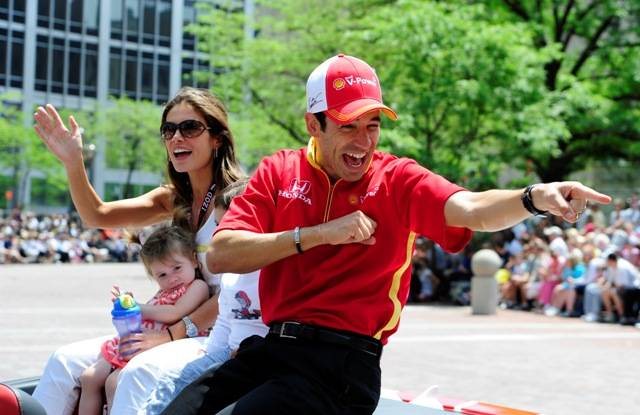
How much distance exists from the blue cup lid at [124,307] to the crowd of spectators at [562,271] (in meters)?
13.7

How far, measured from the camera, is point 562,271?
1777 centimetres

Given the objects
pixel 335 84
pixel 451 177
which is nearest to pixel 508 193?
pixel 335 84

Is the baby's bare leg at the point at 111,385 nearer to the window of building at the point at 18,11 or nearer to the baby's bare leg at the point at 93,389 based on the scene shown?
the baby's bare leg at the point at 93,389

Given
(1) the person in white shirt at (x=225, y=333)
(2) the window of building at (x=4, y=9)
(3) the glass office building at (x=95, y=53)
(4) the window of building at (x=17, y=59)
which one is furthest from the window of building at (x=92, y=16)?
(1) the person in white shirt at (x=225, y=333)

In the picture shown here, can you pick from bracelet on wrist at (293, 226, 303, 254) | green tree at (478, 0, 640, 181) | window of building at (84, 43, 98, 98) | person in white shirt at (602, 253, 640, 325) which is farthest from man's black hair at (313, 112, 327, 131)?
window of building at (84, 43, 98, 98)

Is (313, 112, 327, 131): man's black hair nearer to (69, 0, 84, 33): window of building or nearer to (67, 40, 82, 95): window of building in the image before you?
(67, 40, 82, 95): window of building

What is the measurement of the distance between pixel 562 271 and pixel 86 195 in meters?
14.7

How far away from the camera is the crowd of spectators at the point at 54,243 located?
34281 mm

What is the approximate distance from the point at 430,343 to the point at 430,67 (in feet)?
32.1

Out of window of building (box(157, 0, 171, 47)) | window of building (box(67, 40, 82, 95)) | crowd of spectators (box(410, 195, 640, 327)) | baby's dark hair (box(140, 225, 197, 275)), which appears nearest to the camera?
baby's dark hair (box(140, 225, 197, 275))

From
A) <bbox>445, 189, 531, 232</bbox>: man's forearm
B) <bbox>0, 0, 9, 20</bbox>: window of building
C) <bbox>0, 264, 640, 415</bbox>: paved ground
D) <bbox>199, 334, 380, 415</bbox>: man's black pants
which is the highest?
<bbox>0, 0, 9, 20</bbox>: window of building

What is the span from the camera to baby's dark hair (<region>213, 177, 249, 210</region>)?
12.2ft

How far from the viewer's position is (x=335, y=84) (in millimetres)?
3094

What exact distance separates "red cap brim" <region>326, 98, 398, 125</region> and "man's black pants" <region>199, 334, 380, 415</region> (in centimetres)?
78
